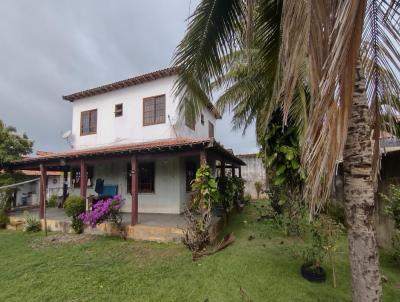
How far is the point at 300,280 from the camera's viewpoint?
5.18 metres

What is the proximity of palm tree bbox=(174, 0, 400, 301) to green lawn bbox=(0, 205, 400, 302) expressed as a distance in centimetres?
225

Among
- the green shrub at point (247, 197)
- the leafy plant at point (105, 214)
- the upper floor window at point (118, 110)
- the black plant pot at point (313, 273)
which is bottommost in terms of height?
the black plant pot at point (313, 273)

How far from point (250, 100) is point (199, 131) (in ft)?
19.4

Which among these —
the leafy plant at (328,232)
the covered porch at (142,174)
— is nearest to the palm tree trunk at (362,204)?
the leafy plant at (328,232)

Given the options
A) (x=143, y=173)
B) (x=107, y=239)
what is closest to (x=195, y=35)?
(x=107, y=239)

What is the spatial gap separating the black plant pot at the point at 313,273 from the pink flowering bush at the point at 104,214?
6.34 meters

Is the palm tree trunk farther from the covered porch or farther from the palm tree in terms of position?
the covered porch

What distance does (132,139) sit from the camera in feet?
41.8

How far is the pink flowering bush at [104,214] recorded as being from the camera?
8695 millimetres

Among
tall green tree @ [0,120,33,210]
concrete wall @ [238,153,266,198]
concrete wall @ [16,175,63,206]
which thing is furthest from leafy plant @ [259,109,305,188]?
concrete wall @ [16,175,63,206]

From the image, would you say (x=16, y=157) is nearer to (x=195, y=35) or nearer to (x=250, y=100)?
(x=250, y=100)

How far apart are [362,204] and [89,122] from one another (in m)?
14.1

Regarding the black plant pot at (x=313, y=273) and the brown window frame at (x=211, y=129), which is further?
the brown window frame at (x=211, y=129)

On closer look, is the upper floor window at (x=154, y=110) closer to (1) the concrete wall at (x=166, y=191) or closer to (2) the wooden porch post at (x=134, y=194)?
(1) the concrete wall at (x=166, y=191)
